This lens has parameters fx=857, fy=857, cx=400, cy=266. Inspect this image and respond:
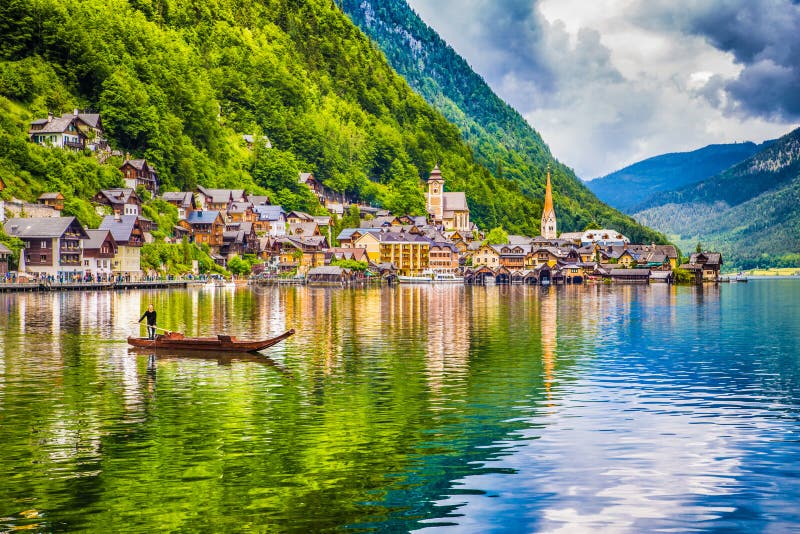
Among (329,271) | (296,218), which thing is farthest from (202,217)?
(296,218)

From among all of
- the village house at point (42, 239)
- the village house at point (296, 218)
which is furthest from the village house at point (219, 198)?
the village house at point (42, 239)

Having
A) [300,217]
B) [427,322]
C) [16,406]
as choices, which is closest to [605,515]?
[16,406]

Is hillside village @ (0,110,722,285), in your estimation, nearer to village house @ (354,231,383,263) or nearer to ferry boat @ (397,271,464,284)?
village house @ (354,231,383,263)

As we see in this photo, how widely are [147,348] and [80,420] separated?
1991 centimetres

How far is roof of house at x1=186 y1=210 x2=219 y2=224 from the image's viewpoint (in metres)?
160

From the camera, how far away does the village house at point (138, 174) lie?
154 metres

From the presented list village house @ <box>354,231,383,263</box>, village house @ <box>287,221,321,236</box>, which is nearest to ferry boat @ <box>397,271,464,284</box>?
village house @ <box>354,231,383,263</box>

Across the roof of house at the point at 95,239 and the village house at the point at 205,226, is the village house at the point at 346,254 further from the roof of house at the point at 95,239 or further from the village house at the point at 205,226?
the roof of house at the point at 95,239

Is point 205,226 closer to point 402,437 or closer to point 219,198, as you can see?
point 219,198

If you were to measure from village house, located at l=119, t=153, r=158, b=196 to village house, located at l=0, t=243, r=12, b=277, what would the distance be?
4108 centimetres

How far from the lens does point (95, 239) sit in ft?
419

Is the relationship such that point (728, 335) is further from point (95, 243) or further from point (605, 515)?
point (95, 243)

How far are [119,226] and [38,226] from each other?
15.3m

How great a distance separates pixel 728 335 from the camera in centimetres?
6134
